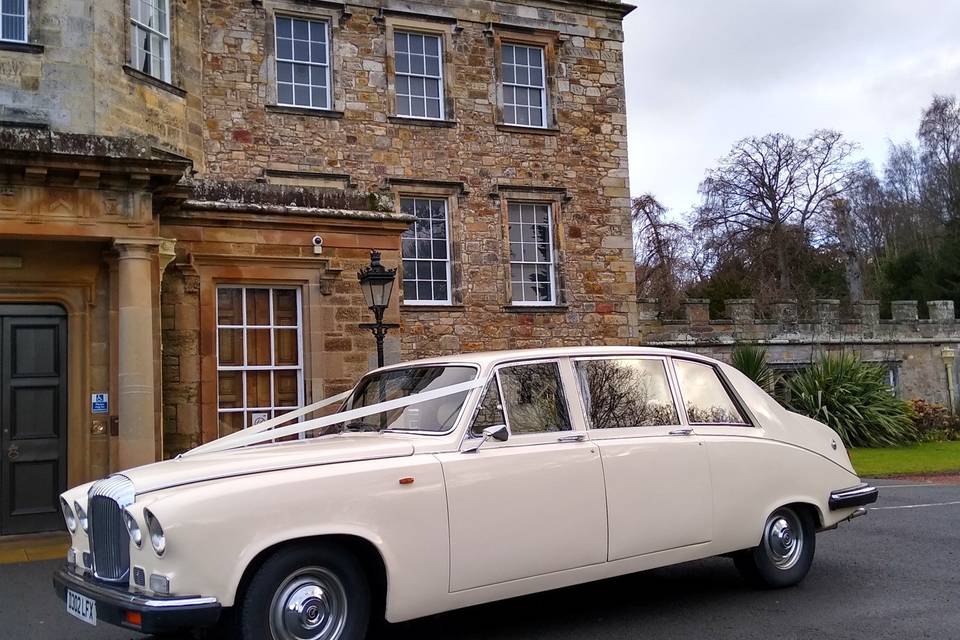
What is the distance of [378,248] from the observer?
1174cm

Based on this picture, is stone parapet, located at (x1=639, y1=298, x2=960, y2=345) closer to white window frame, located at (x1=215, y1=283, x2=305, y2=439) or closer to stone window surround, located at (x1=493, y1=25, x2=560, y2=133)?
stone window surround, located at (x1=493, y1=25, x2=560, y2=133)

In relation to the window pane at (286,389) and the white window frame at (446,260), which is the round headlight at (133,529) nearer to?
the window pane at (286,389)

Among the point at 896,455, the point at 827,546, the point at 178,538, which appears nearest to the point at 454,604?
the point at 178,538

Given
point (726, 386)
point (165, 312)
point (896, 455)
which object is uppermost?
point (165, 312)

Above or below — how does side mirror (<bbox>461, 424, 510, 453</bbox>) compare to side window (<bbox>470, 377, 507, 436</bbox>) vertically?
below

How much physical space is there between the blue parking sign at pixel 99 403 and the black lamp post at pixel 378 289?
3.12 m

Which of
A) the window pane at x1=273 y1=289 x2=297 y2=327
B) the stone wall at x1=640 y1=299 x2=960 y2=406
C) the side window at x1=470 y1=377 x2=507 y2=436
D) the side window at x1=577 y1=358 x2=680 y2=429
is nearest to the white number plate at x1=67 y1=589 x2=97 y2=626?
the side window at x1=470 y1=377 x2=507 y2=436

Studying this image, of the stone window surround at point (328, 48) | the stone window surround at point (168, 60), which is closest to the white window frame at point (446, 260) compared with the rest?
the stone window surround at point (328, 48)

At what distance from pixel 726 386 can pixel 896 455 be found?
14485mm

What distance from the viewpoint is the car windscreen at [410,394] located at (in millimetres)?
5605

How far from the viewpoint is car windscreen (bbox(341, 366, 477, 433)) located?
561 centimetres

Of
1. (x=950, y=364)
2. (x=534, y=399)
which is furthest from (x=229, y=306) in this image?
(x=950, y=364)

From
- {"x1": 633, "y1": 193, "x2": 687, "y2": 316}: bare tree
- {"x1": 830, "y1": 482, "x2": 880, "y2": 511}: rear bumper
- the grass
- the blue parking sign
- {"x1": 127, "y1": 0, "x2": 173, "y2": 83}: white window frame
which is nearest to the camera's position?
{"x1": 830, "y1": 482, "x2": 880, "y2": 511}: rear bumper

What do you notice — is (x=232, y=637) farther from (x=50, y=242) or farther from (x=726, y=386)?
(x=50, y=242)
